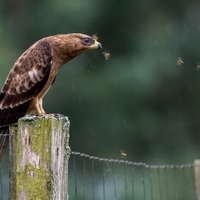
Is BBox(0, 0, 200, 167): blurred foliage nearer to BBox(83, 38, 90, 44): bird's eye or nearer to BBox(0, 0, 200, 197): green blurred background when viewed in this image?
BBox(0, 0, 200, 197): green blurred background

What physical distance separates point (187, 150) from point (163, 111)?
A: 4.40 feet

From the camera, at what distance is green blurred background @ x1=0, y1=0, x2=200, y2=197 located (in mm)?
14594

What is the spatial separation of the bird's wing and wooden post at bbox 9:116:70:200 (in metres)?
2.23

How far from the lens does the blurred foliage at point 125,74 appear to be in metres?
14.6

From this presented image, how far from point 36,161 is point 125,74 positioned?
1029 centimetres

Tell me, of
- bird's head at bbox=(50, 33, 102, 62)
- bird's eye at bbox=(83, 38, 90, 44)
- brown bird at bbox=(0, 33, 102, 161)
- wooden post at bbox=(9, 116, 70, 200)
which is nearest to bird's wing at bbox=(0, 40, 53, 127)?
brown bird at bbox=(0, 33, 102, 161)

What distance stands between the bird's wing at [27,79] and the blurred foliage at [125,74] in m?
6.75

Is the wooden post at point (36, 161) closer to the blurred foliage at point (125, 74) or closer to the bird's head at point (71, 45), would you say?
the bird's head at point (71, 45)

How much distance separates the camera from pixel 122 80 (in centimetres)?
1450

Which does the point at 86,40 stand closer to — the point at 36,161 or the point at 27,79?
the point at 27,79

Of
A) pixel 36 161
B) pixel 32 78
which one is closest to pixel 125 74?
pixel 32 78

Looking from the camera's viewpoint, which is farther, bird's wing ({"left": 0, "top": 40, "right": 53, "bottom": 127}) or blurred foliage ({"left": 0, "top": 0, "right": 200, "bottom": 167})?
blurred foliage ({"left": 0, "top": 0, "right": 200, "bottom": 167})

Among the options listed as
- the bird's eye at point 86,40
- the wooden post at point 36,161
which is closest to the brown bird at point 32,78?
the bird's eye at point 86,40

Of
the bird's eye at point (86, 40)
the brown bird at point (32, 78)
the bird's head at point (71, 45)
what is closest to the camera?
the brown bird at point (32, 78)
